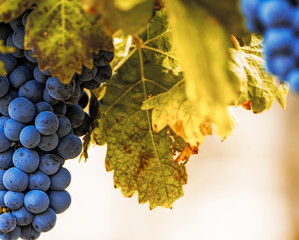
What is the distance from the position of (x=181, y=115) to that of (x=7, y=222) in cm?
21

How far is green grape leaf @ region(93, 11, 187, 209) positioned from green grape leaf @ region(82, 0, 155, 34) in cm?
24

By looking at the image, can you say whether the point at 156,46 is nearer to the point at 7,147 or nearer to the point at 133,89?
the point at 133,89

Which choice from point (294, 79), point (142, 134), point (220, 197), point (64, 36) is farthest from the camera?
point (220, 197)

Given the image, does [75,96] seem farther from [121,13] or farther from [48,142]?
[121,13]

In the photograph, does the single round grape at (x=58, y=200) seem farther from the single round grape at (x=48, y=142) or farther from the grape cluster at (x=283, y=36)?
the grape cluster at (x=283, y=36)

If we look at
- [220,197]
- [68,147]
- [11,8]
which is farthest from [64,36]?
[220,197]

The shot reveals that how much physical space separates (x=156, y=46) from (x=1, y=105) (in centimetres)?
21

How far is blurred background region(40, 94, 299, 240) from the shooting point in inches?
96.3

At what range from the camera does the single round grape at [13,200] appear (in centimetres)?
46

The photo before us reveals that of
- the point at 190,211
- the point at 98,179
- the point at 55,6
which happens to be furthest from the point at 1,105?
the point at 190,211

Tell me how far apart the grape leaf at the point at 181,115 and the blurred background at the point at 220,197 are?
2025 millimetres

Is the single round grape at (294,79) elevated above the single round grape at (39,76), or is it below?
above

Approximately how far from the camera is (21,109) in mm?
464

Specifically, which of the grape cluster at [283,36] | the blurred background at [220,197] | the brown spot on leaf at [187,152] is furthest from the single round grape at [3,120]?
the blurred background at [220,197]
